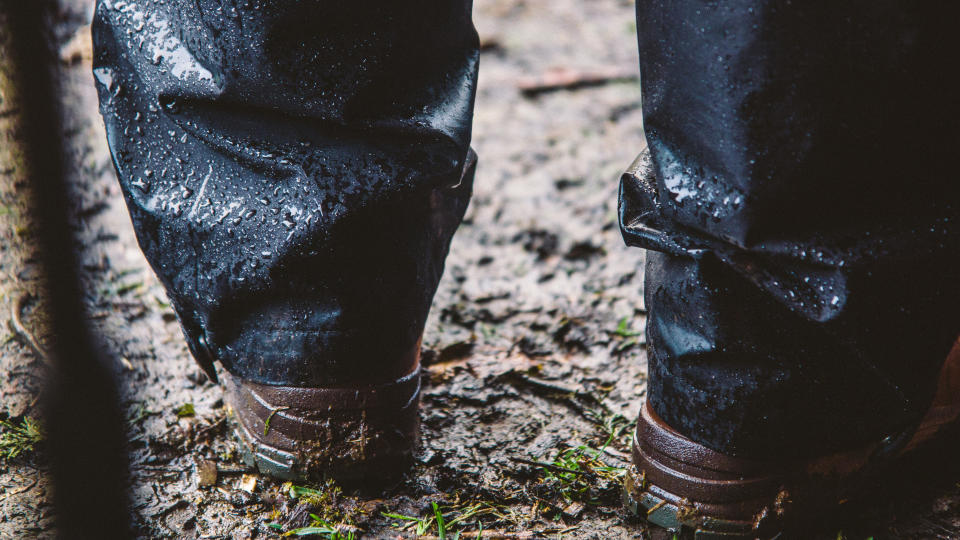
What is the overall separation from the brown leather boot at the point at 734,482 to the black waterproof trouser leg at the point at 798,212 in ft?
0.11

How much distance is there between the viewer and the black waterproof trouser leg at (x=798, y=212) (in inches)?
36.9

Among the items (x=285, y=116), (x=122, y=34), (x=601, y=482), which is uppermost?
(x=122, y=34)

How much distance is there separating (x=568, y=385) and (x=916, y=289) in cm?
77

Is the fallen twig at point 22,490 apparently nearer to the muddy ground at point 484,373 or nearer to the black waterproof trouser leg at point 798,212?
the muddy ground at point 484,373

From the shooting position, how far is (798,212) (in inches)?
40.1

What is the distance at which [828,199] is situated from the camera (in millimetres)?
1013

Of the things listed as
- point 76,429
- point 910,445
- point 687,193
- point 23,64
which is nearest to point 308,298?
point 687,193

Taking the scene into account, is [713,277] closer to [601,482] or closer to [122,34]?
[601,482]

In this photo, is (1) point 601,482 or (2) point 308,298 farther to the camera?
(1) point 601,482

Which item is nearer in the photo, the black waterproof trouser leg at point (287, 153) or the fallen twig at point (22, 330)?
the black waterproof trouser leg at point (287, 153)

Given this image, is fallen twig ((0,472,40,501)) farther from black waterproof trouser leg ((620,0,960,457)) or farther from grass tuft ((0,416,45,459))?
black waterproof trouser leg ((620,0,960,457))

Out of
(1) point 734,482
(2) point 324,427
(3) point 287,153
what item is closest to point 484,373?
(2) point 324,427

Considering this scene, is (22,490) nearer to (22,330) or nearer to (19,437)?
(19,437)

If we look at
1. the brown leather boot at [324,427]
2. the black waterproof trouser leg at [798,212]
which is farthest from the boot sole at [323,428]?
the black waterproof trouser leg at [798,212]
